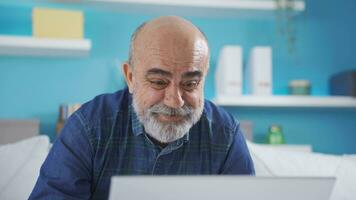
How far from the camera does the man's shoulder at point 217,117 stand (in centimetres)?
119

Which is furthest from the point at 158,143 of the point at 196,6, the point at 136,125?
the point at 196,6

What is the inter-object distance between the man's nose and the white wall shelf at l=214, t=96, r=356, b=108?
37.3 inches

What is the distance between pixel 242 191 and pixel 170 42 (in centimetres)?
50

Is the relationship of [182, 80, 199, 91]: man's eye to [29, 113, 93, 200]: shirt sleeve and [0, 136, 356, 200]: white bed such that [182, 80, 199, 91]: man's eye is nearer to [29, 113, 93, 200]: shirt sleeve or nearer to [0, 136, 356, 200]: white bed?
[29, 113, 93, 200]: shirt sleeve

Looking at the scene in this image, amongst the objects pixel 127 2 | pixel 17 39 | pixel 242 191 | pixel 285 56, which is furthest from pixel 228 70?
pixel 242 191

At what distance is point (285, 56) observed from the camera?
219cm

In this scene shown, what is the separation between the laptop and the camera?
564 millimetres

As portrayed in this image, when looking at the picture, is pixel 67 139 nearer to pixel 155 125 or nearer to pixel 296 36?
pixel 155 125

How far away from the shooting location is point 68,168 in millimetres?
1000

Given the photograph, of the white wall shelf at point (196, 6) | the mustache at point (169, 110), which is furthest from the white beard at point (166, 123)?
the white wall shelf at point (196, 6)

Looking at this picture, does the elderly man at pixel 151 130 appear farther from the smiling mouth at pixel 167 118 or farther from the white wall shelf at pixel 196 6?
the white wall shelf at pixel 196 6

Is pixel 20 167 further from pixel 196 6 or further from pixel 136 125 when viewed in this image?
pixel 196 6

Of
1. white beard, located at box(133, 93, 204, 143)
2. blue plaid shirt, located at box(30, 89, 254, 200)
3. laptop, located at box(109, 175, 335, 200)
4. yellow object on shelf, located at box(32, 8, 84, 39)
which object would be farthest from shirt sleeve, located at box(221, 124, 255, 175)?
yellow object on shelf, located at box(32, 8, 84, 39)

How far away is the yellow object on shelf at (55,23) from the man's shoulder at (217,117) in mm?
892
